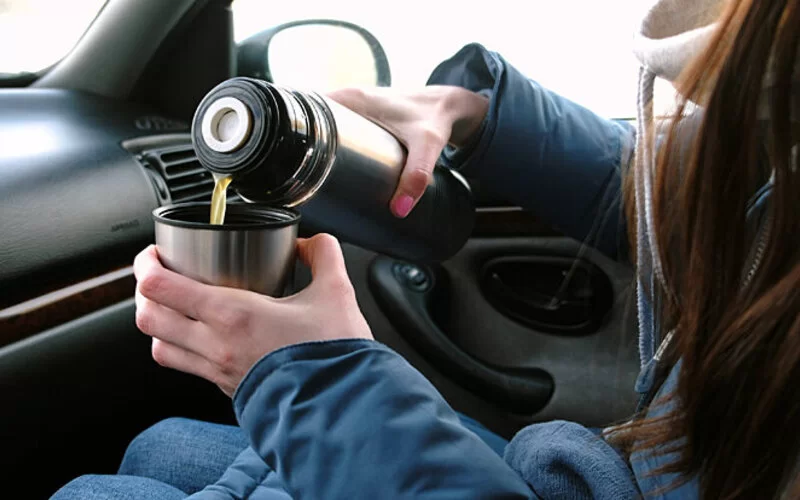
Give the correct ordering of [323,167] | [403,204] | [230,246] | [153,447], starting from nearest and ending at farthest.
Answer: [230,246], [323,167], [403,204], [153,447]

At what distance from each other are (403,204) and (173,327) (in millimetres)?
320

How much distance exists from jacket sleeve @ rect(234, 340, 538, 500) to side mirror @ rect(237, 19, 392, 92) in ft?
3.04

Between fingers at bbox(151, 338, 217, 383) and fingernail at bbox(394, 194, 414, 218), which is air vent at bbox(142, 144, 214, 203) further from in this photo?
fingers at bbox(151, 338, 217, 383)

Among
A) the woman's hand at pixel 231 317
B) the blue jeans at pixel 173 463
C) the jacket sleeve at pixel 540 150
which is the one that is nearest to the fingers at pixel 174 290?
the woman's hand at pixel 231 317

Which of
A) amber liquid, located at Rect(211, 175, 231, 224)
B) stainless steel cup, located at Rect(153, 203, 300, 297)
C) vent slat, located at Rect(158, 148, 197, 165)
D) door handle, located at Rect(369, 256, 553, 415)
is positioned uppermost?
amber liquid, located at Rect(211, 175, 231, 224)

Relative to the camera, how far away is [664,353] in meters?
0.73

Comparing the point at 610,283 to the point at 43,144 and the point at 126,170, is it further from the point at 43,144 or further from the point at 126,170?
the point at 43,144

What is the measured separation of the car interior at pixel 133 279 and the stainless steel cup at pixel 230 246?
0.06 metres

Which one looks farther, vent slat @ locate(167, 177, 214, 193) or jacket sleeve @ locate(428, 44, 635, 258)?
vent slat @ locate(167, 177, 214, 193)

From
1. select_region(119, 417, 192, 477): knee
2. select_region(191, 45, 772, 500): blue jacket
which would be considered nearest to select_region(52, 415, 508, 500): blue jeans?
select_region(119, 417, 192, 477): knee

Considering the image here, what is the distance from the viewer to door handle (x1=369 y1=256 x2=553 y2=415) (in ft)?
4.71

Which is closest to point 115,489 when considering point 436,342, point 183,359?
point 183,359

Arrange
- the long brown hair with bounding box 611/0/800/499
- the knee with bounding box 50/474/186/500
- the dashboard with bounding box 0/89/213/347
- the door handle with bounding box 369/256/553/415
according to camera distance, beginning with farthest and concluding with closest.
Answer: the door handle with bounding box 369/256/553/415 → the dashboard with bounding box 0/89/213/347 → the knee with bounding box 50/474/186/500 → the long brown hair with bounding box 611/0/800/499

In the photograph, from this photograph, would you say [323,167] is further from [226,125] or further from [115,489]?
[115,489]
